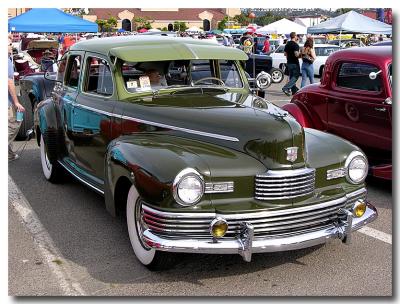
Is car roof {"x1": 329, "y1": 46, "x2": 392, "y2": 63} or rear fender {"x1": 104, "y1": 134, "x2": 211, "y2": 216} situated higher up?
car roof {"x1": 329, "y1": 46, "x2": 392, "y2": 63}

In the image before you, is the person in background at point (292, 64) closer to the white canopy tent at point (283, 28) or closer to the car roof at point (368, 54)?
the car roof at point (368, 54)

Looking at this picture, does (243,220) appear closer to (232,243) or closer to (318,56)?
(232,243)

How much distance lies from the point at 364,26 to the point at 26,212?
2160cm

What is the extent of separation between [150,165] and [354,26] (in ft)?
72.2

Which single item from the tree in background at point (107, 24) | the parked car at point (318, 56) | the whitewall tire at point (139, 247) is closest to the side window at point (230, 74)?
the whitewall tire at point (139, 247)

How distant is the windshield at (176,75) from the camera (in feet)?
16.4

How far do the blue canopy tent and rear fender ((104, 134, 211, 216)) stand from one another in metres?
12.0

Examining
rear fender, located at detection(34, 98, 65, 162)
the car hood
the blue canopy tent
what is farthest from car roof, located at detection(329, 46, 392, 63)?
the blue canopy tent

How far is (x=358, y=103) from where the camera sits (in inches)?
249

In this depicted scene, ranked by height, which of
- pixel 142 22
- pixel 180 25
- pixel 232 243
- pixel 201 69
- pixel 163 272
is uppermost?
pixel 180 25

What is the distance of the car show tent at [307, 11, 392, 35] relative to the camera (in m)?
23.6

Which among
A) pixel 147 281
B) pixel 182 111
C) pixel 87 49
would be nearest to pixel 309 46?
pixel 87 49

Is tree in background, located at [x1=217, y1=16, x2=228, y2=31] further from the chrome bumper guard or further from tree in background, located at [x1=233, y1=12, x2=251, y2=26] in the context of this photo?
the chrome bumper guard

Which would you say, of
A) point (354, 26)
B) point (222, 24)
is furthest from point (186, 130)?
point (222, 24)
